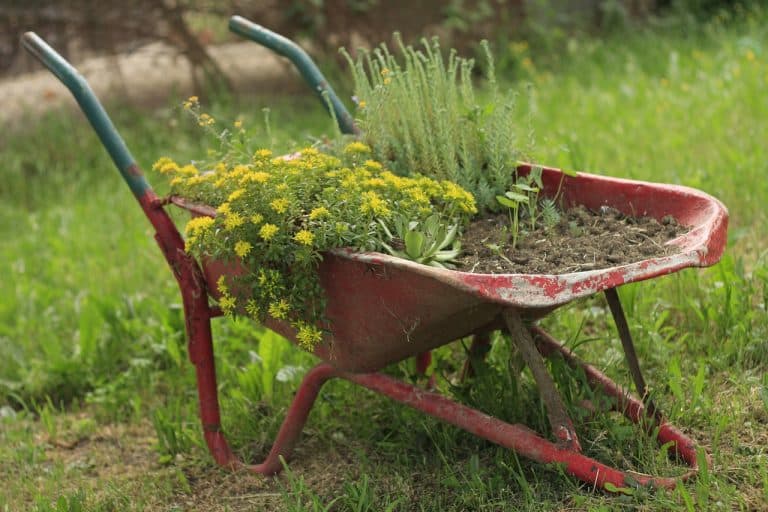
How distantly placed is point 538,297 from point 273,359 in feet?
4.58

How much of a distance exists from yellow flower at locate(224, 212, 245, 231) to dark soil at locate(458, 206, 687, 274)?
0.48 m

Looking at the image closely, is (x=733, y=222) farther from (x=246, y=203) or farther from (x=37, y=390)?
(x=37, y=390)

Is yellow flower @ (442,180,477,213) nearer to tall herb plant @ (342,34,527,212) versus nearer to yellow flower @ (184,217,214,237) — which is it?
tall herb plant @ (342,34,527,212)

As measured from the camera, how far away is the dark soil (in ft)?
6.98

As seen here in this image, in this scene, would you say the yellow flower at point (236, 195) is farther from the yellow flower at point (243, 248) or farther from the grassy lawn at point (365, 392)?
the grassy lawn at point (365, 392)

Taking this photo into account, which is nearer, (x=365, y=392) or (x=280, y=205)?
(x=280, y=205)

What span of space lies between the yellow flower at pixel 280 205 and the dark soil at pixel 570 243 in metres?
0.40

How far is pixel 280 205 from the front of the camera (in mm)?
2086

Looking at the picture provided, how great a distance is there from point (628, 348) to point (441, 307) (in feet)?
1.97

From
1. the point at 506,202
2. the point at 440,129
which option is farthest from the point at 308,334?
the point at 440,129

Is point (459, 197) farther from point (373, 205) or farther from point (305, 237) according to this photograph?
point (305, 237)

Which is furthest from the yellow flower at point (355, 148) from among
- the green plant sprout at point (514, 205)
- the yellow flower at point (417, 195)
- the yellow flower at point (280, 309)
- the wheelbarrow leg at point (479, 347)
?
the wheelbarrow leg at point (479, 347)

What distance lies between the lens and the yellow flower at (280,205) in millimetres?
2078

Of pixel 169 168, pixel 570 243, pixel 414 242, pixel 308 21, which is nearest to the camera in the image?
pixel 414 242
